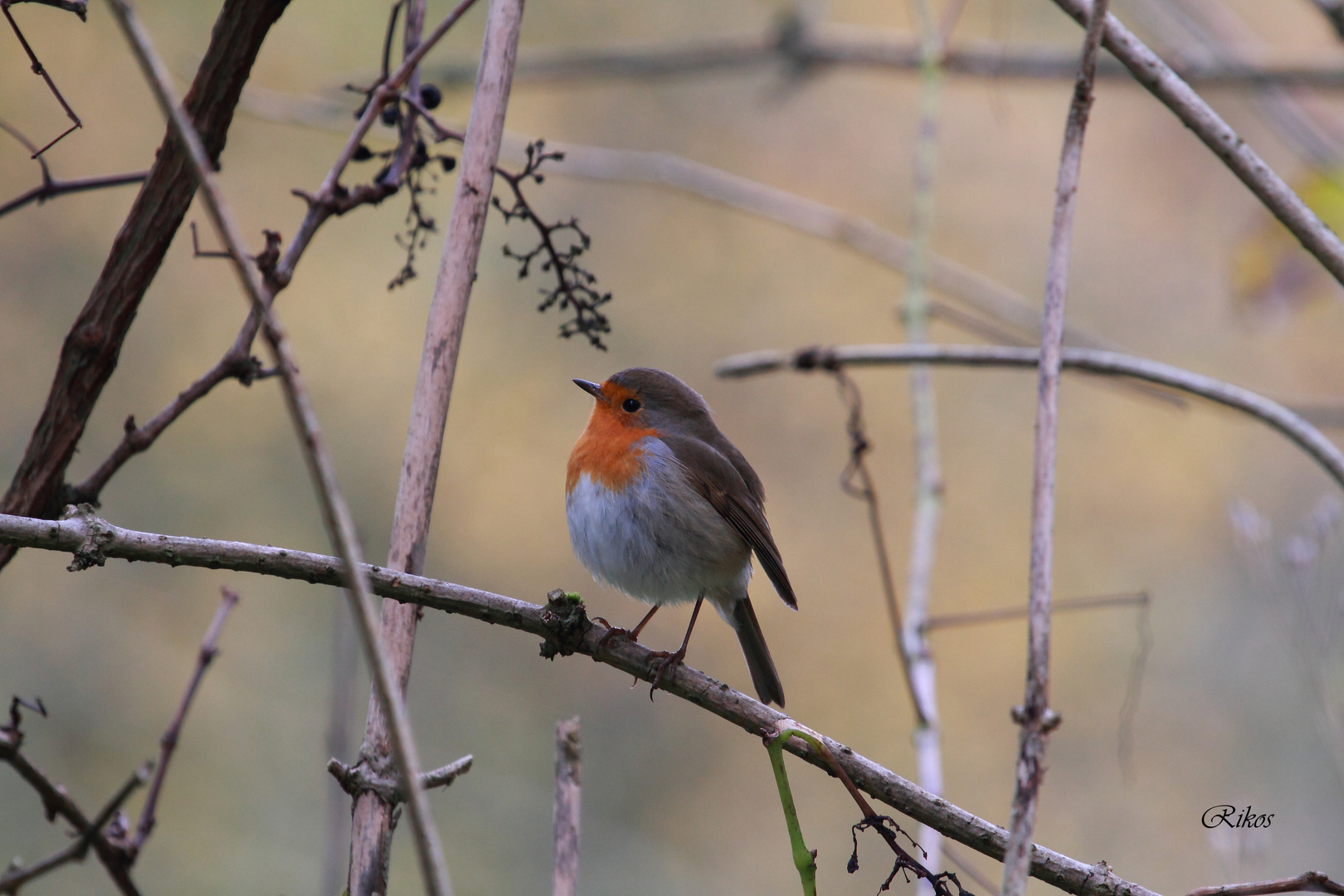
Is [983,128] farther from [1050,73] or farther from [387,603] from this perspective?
[387,603]

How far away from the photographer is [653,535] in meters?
3.12

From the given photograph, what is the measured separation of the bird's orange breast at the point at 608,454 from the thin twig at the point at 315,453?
2238 mm

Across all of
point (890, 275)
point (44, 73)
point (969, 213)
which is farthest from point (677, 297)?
point (44, 73)

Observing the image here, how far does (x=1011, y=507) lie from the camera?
28.3ft

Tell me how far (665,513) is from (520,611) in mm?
1553

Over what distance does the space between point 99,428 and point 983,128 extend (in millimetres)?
7275

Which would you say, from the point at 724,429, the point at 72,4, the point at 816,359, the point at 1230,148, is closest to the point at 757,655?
the point at 816,359

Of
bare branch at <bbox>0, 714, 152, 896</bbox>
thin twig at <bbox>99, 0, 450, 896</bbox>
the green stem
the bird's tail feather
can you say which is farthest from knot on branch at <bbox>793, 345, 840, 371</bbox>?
thin twig at <bbox>99, 0, 450, 896</bbox>

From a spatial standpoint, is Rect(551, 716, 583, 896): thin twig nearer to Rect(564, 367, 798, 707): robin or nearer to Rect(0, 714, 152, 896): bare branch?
Rect(0, 714, 152, 896): bare branch

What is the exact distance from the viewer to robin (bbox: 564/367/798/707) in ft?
10.3

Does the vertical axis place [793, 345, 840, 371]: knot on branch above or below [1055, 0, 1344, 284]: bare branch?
above

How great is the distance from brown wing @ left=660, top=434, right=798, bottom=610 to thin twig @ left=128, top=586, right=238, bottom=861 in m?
1.56

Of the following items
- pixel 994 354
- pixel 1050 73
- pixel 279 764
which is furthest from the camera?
pixel 279 764

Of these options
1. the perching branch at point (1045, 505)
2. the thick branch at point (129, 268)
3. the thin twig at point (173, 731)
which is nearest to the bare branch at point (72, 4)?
the thick branch at point (129, 268)
